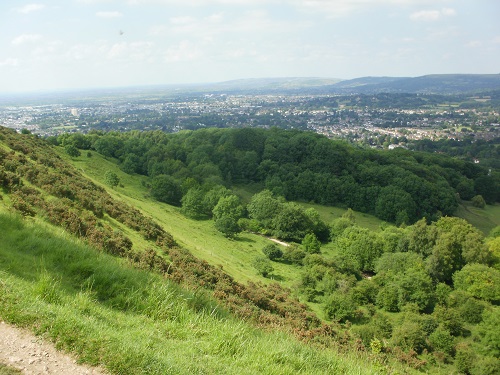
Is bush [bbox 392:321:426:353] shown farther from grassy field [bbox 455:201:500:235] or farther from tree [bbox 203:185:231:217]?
grassy field [bbox 455:201:500:235]

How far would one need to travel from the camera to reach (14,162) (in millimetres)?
19422

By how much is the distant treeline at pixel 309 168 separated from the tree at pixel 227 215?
13340 millimetres

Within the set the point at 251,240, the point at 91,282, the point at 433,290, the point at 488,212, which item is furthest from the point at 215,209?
the point at 488,212

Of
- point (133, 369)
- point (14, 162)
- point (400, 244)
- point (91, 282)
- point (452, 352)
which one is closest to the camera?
point (133, 369)

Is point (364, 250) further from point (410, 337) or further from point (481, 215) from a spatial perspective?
point (481, 215)

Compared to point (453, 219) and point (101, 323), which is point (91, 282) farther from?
point (453, 219)

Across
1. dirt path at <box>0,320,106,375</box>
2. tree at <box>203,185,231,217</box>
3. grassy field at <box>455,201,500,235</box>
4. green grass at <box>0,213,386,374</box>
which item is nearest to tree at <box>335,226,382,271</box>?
tree at <box>203,185,231,217</box>

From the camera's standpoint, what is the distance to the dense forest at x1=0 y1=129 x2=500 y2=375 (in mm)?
16156

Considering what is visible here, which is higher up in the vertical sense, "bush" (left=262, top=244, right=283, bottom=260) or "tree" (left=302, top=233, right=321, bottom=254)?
"bush" (left=262, top=244, right=283, bottom=260)

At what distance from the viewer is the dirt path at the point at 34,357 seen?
15.6 feet

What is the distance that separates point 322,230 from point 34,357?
49.6 m

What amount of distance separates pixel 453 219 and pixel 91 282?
4466cm

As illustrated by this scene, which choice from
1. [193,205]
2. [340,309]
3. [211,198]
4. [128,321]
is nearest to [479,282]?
[340,309]

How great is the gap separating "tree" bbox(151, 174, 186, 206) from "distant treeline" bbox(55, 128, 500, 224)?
3793mm
